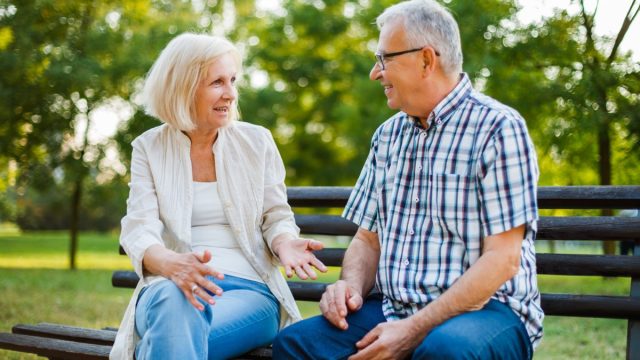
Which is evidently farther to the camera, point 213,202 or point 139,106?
point 139,106

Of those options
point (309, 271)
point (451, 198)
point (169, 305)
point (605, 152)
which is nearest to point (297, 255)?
point (309, 271)

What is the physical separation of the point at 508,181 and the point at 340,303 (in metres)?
0.78

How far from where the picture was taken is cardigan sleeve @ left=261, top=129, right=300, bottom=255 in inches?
132

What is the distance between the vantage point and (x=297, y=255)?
314cm

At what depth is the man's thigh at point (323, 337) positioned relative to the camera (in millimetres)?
2844

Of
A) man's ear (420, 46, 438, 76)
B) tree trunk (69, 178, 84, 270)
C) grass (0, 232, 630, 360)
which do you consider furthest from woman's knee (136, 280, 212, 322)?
tree trunk (69, 178, 84, 270)

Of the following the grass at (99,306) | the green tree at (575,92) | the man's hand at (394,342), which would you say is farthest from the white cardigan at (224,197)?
the green tree at (575,92)

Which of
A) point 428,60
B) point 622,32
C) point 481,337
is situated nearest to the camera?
point 481,337

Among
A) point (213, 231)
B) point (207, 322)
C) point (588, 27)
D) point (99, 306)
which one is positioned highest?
point (588, 27)

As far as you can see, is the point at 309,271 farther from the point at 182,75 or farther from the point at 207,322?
the point at 182,75

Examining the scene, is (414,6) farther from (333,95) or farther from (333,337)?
(333,95)

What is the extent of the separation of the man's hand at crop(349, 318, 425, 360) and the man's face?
0.79m

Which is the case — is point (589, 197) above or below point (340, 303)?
above

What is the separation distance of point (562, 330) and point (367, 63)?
17964 mm
